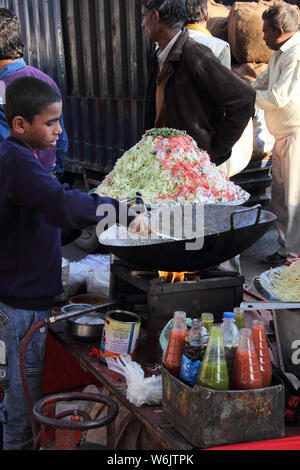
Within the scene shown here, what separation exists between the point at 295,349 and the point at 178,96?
6.85ft

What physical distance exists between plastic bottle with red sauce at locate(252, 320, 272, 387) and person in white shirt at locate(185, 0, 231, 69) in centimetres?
255

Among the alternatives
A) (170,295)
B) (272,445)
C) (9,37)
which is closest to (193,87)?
(9,37)

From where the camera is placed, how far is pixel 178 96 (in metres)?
3.52

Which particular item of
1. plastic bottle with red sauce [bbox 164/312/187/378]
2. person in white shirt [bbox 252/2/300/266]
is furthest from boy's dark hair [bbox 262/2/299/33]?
plastic bottle with red sauce [bbox 164/312/187/378]

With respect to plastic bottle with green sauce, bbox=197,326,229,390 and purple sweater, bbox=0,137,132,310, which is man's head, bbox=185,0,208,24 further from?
plastic bottle with green sauce, bbox=197,326,229,390

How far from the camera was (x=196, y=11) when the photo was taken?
3.89 m

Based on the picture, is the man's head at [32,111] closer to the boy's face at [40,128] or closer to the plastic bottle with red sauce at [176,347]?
the boy's face at [40,128]

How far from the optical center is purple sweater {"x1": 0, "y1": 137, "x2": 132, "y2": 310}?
86.2 inches

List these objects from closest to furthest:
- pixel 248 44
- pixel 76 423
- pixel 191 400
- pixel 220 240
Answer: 1. pixel 191 400
2. pixel 76 423
3. pixel 220 240
4. pixel 248 44

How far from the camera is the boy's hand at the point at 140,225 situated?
2.18 m

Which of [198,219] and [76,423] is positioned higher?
[198,219]

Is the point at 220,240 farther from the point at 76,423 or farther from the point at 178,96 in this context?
the point at 178,96

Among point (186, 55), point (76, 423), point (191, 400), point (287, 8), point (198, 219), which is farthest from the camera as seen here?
point (287, 8)
